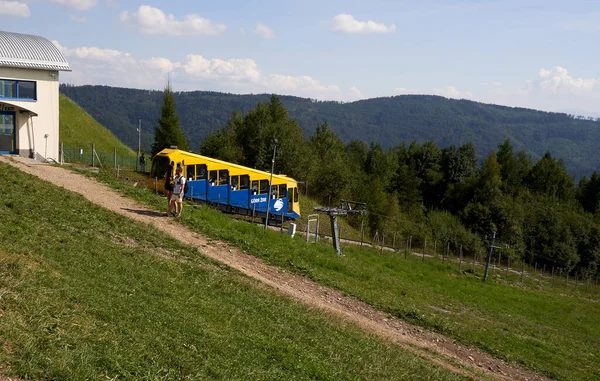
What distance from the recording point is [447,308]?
977 inches

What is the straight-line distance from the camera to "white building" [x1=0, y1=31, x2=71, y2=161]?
33344 mm

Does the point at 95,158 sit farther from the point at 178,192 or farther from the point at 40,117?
the point at 178,192

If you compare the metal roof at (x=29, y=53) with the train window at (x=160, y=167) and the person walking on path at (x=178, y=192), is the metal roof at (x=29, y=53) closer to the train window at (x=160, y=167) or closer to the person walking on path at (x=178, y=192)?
the train window at (x=160, y=167)

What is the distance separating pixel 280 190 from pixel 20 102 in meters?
15.4

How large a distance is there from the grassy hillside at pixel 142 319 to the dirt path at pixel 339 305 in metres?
1.38

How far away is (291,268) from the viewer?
21016 mm

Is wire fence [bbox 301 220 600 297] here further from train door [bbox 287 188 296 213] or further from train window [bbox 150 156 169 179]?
train window [bbox 150 156 169 179]

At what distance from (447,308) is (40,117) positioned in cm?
2378

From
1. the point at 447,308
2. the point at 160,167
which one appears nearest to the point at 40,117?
the point at 160,167

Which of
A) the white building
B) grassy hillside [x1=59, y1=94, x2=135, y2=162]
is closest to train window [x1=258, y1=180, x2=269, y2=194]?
the white building

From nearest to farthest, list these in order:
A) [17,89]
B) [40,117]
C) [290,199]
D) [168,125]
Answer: [17,89] < [40,117] < [290,199] < [168,125]

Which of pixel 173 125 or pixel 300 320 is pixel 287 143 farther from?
pixel 300 320

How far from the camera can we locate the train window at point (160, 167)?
108 ft

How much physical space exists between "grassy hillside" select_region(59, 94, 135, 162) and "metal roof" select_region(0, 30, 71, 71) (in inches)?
948
